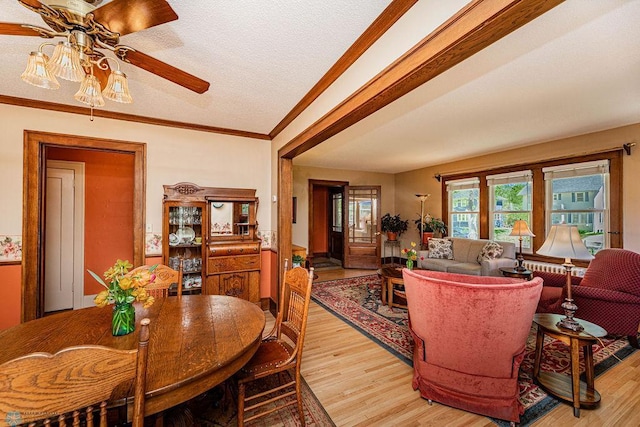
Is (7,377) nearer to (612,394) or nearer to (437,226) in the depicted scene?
(612,394)

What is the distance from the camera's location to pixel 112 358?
795 mm

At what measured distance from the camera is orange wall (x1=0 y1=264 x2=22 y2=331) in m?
2.70

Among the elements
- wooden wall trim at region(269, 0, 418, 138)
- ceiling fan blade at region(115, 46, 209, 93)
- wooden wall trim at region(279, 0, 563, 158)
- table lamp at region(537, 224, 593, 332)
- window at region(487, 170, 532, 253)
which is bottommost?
table lamp at region(537, 224, 593, 332)

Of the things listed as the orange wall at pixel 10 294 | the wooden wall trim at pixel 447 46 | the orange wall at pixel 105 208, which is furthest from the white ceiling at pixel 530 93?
the orange wall at pixel 10 294

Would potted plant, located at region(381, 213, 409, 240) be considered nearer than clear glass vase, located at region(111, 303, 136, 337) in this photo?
No

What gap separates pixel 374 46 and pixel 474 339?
2.01 m

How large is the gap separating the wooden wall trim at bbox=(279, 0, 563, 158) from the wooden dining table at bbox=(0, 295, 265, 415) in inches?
64.5

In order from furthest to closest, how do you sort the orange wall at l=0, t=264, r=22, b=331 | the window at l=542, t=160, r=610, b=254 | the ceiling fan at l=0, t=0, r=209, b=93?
the window at l=542, t=160, r=610, b=254 → the orange wall at l=0, t=264, r=22, b=331 → the ceiling fan at l=0, t=0, r=209, b=93

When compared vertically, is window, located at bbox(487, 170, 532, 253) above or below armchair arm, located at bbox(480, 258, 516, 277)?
above

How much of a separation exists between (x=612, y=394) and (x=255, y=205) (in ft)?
12.4

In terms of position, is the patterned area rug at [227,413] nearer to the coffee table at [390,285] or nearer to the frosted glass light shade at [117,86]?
the frosted glass light shade at [117,86]

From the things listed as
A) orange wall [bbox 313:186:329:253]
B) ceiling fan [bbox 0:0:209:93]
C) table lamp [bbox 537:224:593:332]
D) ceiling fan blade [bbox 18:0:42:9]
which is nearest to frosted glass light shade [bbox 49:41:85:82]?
ceiling fan [bbox 0:0:209:93]

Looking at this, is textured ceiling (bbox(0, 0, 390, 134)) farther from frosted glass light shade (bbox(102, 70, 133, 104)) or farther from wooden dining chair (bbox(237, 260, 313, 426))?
wooden dining chair (bbox(237, 260, 313, 426))

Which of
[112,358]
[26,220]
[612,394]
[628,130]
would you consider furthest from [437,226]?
[26,220]
